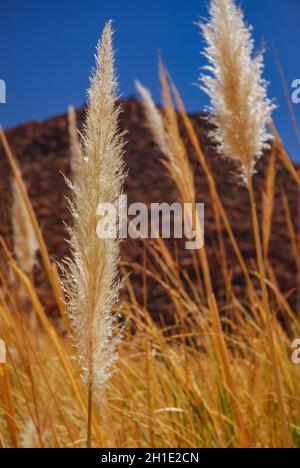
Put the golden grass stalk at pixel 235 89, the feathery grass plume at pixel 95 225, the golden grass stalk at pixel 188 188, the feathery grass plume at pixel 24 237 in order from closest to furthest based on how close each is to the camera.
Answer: the feathery grass plume at pixel 95 225
the golden grass stalk at pixel 235 89
the golden grass stalk at pixel 188 188
the feathery grass plume at pixel 24 237

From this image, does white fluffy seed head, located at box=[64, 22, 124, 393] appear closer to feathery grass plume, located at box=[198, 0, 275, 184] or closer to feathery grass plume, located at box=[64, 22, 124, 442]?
feathery grass plume, located at box=[64, 22, 124, 442]

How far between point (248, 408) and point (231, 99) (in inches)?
37.4

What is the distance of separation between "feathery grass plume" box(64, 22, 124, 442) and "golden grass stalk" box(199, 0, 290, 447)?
18.5 inches

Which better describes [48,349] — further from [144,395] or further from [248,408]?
[248,408]

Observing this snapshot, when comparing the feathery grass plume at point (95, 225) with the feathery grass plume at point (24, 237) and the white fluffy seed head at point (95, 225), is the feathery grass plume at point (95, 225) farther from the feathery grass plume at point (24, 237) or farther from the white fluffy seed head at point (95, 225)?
the feathery grass plume at point (24, 237)

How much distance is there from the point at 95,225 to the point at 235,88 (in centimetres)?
59

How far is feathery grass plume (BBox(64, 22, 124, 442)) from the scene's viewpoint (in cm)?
62

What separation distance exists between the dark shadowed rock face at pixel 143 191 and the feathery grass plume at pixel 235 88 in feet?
20.5

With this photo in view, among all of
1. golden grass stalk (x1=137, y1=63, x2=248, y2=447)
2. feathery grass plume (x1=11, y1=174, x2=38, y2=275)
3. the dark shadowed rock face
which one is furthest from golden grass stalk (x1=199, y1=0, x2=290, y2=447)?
the dark shadowed rock face

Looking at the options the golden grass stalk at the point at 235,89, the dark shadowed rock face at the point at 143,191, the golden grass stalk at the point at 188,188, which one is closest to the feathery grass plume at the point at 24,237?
the golden grass stalk at the point at 188,188

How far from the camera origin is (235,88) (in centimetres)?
110

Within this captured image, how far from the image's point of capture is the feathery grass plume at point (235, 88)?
1.09 metres
